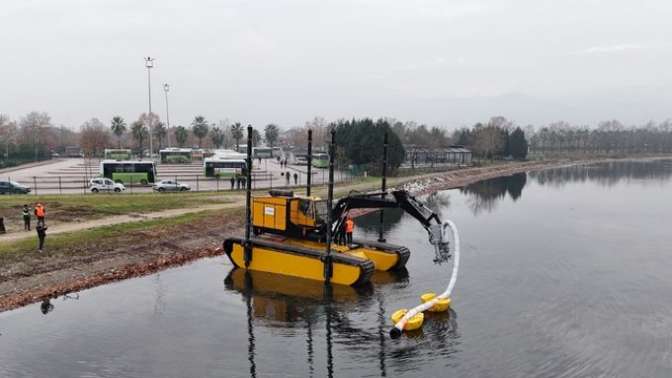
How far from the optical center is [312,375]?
14.6 m

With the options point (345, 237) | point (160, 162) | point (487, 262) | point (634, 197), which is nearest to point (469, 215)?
point (487, 262)

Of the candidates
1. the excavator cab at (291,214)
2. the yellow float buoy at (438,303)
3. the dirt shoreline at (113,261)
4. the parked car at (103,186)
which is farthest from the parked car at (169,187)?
the yellow float buoy at (438,303)

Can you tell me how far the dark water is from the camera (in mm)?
15117

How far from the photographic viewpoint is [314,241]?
23.3 meters

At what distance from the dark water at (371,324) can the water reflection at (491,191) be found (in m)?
20.8

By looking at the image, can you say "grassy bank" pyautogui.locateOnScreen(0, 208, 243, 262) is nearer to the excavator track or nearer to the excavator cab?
the excavator cab

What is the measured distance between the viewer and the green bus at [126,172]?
5459 cm

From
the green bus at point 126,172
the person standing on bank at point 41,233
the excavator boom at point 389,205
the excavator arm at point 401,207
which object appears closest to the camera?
the excavator arm at point 401,207

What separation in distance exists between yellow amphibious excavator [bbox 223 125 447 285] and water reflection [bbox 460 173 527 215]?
24634 mm

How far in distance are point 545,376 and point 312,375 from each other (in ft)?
21.1

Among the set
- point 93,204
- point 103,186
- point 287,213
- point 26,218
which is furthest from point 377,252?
point 103,186

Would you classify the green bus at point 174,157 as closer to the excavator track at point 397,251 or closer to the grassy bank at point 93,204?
the grassy bank at point 93,204

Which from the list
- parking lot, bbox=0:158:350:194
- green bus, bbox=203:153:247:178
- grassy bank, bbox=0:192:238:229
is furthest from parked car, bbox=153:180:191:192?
green bus, bbox=203:153:247:178

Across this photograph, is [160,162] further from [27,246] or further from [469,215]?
[27,246]
